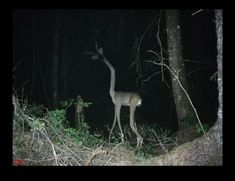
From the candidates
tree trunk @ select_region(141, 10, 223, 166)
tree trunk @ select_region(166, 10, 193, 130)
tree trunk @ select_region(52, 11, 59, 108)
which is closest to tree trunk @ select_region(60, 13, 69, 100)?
tree trunk @ select_region(52, 11, 59, 108)

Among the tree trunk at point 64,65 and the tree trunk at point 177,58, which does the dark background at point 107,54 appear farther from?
the tree trunk at point 177,58

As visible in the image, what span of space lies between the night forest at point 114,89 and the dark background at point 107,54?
0.09 feet

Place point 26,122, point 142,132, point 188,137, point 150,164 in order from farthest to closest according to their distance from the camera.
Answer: point 142,132 → point 188,137 → point 26,122 → point 150,164

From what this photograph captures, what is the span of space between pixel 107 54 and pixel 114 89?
5.19 feet

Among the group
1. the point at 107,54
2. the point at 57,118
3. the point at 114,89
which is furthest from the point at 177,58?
the point at 107,54

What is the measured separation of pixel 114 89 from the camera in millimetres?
10961

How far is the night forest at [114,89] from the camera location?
7.24m

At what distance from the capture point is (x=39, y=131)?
7.27m

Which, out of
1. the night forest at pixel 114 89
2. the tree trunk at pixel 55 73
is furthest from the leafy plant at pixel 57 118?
the tree trunk at pixel 55 73

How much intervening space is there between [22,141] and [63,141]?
76 centimetres

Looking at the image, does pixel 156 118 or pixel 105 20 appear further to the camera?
pixel 156 118

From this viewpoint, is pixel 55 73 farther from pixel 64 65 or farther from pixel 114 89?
pixel 114 89
